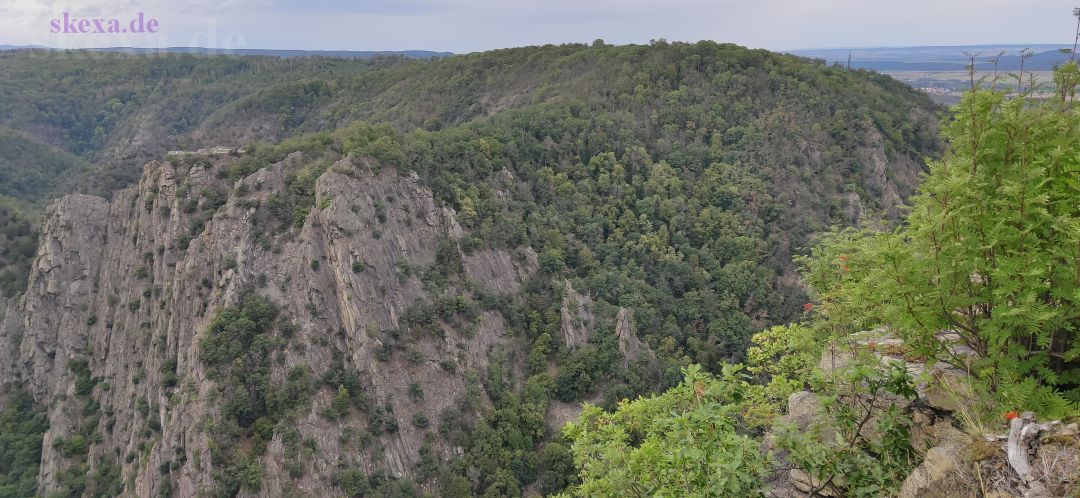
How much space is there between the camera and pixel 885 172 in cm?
8512

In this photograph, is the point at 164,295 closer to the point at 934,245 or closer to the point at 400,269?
the point at 400,269

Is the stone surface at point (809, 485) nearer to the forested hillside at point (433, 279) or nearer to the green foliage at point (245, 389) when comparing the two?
the forested hillside at point (433, 279)

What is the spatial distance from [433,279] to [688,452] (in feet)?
165

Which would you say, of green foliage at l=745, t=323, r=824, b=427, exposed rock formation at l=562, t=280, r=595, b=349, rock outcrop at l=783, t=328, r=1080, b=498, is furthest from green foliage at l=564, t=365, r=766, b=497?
exposed rock formation at l=562, t=280, r=595, b=349

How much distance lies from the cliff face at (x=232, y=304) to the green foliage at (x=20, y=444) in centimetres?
228

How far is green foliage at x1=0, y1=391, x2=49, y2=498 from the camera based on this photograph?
183 feet

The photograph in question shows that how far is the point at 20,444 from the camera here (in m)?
59.4

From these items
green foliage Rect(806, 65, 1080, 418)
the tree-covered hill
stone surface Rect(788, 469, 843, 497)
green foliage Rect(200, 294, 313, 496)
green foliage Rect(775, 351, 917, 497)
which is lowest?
green foliage Rect(200, 294, 313, 496)

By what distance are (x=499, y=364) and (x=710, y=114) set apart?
53.7 metres

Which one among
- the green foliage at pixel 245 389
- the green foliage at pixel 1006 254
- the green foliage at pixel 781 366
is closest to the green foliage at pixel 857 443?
the green foliage at pixel 1006 254

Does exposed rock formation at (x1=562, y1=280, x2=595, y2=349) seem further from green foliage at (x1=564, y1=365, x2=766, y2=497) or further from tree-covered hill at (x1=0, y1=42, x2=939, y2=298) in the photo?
green foliage at (x1=564, y1=365, x2=766, y2=497)

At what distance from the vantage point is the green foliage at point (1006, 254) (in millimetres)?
7641

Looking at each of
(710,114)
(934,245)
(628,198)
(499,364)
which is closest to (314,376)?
(499,364)

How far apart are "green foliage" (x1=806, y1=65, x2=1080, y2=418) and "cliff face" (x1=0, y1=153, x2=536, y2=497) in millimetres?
45781
